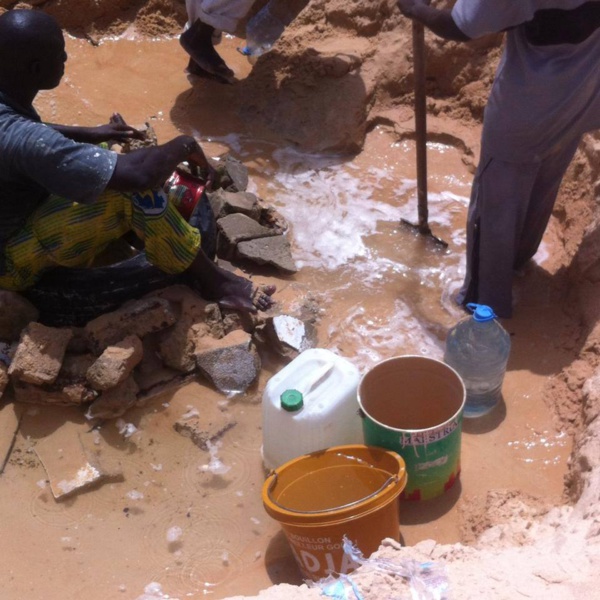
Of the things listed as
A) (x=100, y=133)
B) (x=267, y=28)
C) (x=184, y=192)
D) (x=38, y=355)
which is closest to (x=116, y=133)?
(x=100, y=133)

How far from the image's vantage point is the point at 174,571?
285 centimetres

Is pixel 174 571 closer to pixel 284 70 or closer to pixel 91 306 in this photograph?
pixel 91 306

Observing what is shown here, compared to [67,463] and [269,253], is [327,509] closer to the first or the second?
[67,463]

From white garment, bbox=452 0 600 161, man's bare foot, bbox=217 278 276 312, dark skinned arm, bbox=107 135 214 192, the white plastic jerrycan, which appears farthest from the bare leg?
white garment, bbox=452 0 600 161

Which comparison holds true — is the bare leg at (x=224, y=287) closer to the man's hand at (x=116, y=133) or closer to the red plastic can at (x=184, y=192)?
the red plastic can at (x=184, y=192)

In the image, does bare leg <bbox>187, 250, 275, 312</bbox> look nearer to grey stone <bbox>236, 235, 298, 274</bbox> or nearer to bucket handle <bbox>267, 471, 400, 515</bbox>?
grey stone <bbox>236, 235, 298, 274</bbox>

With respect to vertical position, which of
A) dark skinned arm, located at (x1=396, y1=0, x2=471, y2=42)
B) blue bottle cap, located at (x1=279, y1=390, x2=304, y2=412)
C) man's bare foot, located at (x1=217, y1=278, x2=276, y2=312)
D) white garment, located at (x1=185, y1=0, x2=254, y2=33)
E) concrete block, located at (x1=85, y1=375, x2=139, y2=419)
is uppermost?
dark skinned arm, located at (x1=396, y1=0, x2=471, y2=42)

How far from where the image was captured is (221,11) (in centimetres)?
524

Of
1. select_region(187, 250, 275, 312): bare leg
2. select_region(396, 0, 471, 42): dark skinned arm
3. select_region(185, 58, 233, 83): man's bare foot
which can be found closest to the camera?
select_region(396, 0, 471, 42): dark skinned arm

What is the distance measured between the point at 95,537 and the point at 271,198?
2.44 meters

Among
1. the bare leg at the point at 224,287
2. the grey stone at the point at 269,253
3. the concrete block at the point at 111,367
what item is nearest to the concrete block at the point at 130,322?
the concrete block at the point at 111,367

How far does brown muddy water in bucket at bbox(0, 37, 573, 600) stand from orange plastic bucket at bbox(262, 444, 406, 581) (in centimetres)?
28

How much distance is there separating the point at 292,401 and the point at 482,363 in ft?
3.20

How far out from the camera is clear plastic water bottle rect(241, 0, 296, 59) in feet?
17.7
